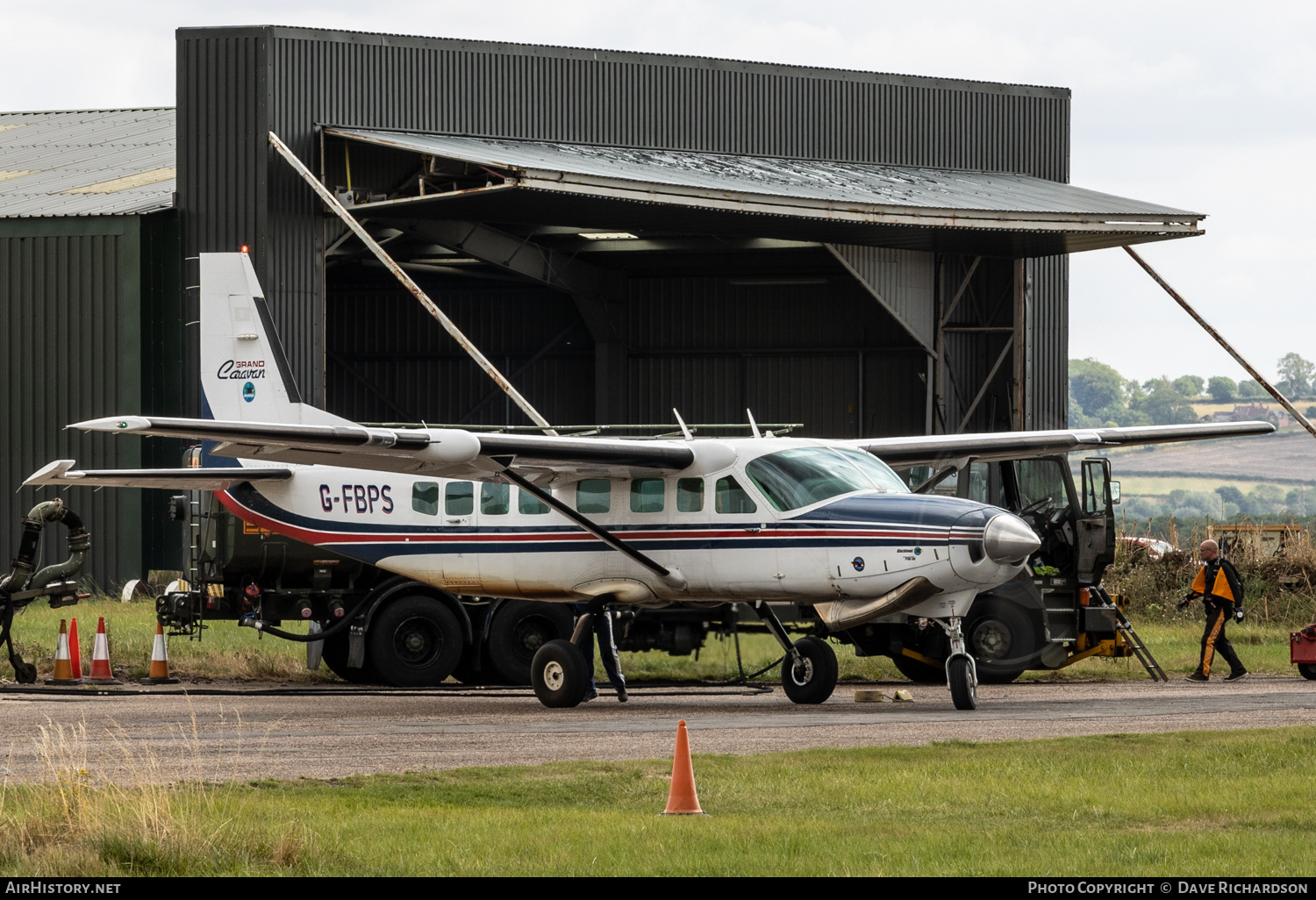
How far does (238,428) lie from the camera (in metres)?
15.0

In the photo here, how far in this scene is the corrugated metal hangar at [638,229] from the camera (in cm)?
3106

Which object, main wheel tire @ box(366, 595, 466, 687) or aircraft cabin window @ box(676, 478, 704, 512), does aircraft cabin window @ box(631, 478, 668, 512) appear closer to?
aircraft cabin window @ box(676, 478, 704, 512)

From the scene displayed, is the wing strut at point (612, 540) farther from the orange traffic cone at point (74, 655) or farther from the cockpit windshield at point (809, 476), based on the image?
→ the orange traffic cone at point (74, 655)

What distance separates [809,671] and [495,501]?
377cm

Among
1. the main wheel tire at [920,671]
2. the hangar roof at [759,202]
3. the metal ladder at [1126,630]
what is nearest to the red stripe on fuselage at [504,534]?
the main wheel tire at [920,671]

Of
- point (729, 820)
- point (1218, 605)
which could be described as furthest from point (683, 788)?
point (1218, 605)

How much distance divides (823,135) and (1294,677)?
18945mm

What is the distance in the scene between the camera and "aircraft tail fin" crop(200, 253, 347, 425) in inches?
817

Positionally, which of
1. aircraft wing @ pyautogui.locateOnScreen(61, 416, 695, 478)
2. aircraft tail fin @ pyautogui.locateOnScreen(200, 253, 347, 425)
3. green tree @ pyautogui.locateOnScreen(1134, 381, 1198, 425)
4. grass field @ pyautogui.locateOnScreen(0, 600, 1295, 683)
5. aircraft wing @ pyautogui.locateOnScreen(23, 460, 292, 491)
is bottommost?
grass field @ pyautogui.locateOnScreen(0, 600, 1295, 683)

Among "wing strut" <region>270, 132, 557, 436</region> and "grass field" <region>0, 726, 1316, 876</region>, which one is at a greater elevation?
"wing strut" <region>270, 132, 557, 436</region>

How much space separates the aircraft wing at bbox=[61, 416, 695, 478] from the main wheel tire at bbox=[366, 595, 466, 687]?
3362 millimetres

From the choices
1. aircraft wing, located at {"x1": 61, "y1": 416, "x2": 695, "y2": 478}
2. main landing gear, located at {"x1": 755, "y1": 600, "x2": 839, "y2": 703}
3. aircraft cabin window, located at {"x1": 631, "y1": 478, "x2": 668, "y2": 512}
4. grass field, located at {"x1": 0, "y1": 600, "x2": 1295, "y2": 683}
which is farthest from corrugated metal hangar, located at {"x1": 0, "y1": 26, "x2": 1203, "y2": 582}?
main landing gear, located at {"x1": 755, "y1": 600, "x2": 839, "y2": 703}

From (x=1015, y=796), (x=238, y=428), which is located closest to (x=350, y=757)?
(x=238, y=428)

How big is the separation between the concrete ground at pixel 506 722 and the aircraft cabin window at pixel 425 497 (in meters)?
2.04
